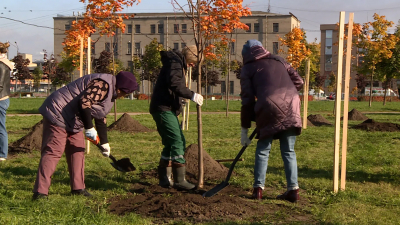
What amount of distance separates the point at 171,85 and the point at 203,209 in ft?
4.89

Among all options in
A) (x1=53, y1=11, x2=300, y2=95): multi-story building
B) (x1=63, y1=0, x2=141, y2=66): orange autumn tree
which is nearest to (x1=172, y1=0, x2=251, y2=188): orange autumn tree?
(x1=63, y1=0, x2=141, y2=66): orange autumn tree

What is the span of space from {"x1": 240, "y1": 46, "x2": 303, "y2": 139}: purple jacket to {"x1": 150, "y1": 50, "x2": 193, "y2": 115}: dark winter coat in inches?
27.1

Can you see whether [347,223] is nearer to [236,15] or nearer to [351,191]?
[351,191]

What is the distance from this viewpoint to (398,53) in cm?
→ 2917

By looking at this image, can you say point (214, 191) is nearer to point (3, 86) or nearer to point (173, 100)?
point (173, 100)

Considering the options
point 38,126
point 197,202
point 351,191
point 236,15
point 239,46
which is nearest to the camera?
point 197,202

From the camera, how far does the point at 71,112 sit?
469cm

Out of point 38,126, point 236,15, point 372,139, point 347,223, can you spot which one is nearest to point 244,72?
point 347,223

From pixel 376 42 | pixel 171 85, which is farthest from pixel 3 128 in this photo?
pixel 376 42

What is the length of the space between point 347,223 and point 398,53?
2830 centimetres

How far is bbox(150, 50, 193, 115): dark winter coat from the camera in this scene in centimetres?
495

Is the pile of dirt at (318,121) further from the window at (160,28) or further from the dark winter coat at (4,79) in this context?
the window at (160,28)

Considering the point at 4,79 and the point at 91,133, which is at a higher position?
the point at 4,79

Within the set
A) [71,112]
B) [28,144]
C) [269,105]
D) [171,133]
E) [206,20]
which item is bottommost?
[28,144]
